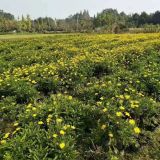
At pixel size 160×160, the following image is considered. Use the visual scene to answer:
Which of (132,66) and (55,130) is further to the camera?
(132,66)

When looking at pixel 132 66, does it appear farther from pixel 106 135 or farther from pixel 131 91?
pixel 106 135

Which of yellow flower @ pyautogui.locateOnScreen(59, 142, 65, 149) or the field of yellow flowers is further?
the field of yellow flowers

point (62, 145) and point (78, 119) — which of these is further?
point (78, 119)

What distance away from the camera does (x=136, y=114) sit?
18.9 ft

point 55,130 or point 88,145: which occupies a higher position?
point 55,130

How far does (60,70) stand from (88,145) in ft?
14.0

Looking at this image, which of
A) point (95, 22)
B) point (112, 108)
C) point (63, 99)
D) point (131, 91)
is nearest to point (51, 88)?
point (63, 99)

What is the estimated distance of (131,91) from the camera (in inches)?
261

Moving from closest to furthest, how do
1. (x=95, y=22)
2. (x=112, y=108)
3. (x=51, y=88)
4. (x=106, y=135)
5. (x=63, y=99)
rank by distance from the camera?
(x=106, y=135), (x=112, y=108), (x=63, y=99), (x=51, y=88), (x=95, y=22)

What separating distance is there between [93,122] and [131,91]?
1.60 metres

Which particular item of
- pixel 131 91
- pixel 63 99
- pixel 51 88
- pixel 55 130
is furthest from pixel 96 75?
pixel 55 130

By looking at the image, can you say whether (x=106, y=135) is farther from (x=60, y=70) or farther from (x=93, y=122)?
(x=60, y=70)

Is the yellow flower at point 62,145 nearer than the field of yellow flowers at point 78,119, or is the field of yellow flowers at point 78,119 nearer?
the yellow flower at point 62,145

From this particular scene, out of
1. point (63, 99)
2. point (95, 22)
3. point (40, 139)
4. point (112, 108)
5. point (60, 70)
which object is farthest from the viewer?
point (95, 22)
